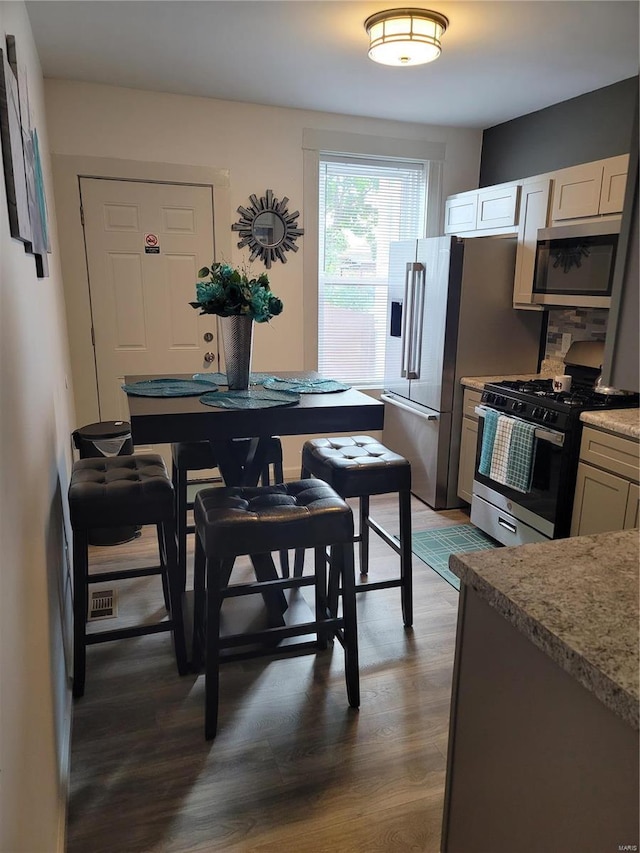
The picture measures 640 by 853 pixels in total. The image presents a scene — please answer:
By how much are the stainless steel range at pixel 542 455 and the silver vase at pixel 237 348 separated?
158 cm

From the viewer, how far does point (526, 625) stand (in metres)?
0.97

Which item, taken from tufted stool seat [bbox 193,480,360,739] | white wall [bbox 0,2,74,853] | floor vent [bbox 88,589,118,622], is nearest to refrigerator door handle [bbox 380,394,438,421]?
tufted stool seat [bbox 193,480,360,739]

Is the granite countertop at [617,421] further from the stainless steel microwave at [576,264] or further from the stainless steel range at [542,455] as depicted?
the stainless steel microwave at [576,264]

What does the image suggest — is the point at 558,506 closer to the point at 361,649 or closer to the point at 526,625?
the point at 361,649

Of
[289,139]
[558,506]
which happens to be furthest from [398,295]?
[558,506]

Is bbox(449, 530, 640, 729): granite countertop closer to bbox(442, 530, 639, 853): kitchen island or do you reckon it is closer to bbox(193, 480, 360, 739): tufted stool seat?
bbox(442, 530, 639, 853): kitchen island

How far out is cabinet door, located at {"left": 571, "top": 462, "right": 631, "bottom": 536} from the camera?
249 centimetres

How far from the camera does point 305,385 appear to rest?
7.27ft

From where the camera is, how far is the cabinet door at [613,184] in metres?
2.75

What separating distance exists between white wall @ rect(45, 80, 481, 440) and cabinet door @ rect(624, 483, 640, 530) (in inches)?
95.7

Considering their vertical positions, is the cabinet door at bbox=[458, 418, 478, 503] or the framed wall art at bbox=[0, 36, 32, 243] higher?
the framed wall art at bbox=[0, 36, 32, 243]

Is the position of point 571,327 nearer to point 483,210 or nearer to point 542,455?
point 483,210

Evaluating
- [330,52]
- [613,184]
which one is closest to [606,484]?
[613,184]

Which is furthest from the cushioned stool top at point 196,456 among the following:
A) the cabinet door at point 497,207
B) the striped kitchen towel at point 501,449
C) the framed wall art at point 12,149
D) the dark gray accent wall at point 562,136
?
the dark gray accent wall at point 562,136
